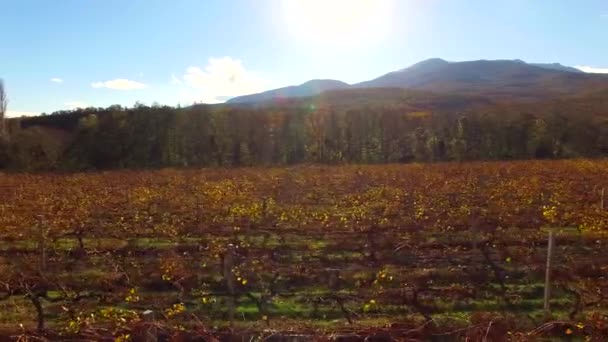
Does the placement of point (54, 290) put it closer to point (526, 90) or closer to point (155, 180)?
point (155, 180)

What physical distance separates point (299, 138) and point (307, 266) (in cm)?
4713

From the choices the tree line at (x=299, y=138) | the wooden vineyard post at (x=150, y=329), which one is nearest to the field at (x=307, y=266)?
the wooden vineyard post at (x=150, y=329)

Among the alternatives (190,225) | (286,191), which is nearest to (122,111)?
(286,191)

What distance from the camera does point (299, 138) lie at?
58.0 meters

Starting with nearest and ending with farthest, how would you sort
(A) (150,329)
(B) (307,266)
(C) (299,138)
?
(A) (150,329) < (B) (307,266) < (C) (299,138)

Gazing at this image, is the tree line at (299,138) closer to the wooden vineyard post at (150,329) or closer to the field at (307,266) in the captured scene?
the field at (307,266)

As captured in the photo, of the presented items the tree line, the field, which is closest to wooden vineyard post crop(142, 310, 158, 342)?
the field

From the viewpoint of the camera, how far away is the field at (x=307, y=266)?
7555mm

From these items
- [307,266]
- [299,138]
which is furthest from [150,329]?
[299,138]

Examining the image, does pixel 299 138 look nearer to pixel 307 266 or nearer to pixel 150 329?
pixel 307 266

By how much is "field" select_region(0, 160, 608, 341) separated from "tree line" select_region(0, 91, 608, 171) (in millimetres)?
34604

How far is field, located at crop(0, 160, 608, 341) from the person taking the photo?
7555 mm

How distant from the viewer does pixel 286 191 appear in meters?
23.5

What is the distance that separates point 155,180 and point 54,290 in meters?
19.8
